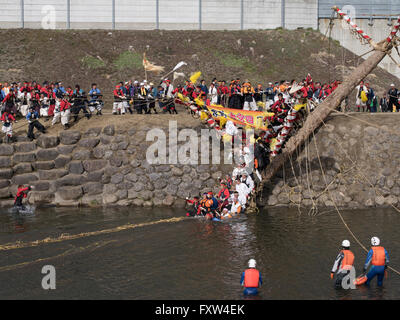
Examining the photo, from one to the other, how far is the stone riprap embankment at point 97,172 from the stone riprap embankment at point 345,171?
10.5ft

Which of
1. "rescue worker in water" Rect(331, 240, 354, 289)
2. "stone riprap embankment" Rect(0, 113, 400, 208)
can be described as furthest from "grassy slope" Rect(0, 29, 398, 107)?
"rescue worker in water" Rect(331, 240, 354, 289)

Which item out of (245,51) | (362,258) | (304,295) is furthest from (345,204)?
(245,51)

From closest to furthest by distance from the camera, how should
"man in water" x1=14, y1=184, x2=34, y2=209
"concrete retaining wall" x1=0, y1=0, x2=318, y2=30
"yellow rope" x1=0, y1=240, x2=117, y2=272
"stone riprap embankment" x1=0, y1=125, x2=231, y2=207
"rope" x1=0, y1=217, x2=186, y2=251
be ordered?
"yellow rope" x1=0, y1=240, x2=117, y2=272 → "rope" x1=0, y1=217, x2=186, y2=251 → "man in water" x1=14, y1=184, x2=34, y2=209 → "stone riprap embankment" x1=0, y1=125, x2=231, y2=207 → "concrete retaining wall" x1=0, y1=0, x2=318, y2=30

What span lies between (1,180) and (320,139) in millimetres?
15940

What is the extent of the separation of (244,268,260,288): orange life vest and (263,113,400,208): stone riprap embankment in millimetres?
10221

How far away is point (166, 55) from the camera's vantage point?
4238cm

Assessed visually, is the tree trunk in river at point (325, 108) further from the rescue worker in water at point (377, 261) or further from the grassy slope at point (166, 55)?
the grassy slope at point (166, 55)

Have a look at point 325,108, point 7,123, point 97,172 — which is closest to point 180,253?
point 97,172

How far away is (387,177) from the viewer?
912 inches

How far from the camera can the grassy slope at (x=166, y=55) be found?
129ft

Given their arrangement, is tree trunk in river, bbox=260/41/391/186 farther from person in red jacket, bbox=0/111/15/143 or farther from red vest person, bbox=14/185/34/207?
person in red jacket, bbox=0/111/15/143

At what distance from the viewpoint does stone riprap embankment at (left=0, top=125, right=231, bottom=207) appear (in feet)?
76.0

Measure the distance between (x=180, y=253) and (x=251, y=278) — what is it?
443 centimetres
